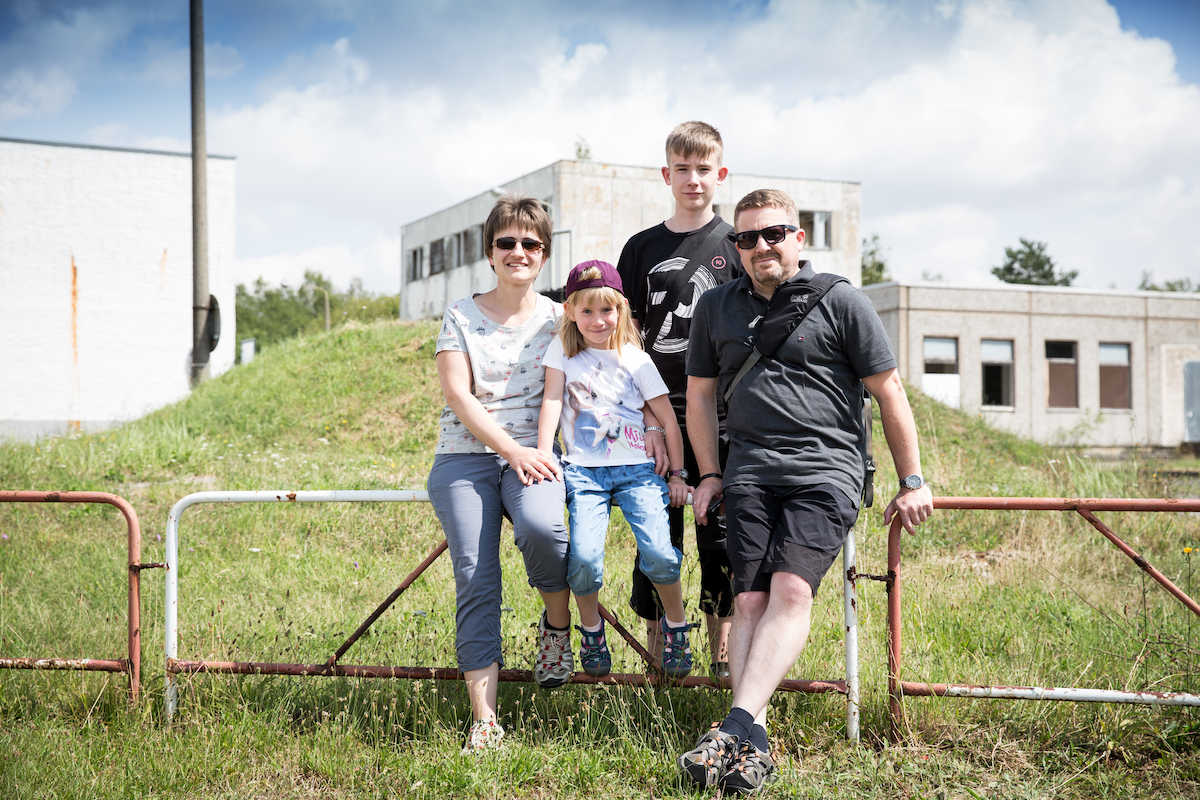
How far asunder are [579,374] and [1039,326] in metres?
30.3

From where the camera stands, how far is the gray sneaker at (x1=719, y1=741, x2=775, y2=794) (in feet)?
9.31

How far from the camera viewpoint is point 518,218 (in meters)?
3.60

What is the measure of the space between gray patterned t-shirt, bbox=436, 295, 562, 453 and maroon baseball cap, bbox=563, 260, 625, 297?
0.29m

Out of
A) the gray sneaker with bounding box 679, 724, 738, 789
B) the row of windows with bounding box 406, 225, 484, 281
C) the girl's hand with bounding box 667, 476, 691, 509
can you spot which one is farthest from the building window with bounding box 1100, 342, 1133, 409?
the gray sneaker with bounding box 679, 724, 738, 789

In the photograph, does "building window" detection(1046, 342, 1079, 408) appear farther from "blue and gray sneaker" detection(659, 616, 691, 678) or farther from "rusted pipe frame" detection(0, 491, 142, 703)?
"rusted pipe frame" detection(0, 491, 142, 703)

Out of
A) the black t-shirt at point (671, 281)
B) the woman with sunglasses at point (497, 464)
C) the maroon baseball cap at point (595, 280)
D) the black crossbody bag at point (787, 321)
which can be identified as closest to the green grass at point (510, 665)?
the woman with sunglasses at point (497, 464)

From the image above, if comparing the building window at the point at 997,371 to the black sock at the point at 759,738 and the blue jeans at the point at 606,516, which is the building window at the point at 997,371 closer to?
the blue jeans at the point at 606,516

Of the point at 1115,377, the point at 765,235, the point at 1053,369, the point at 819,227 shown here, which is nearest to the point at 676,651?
the point at 765,235

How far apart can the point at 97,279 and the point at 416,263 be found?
15599mm

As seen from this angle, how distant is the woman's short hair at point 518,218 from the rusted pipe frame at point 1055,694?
2.34 m

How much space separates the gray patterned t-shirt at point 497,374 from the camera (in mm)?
3516

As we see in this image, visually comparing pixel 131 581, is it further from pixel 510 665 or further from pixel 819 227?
pixel 819 227

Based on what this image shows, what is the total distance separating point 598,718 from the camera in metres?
3.46

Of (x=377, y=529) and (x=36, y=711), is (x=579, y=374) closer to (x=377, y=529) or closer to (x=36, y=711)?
(x=36, y=711)
